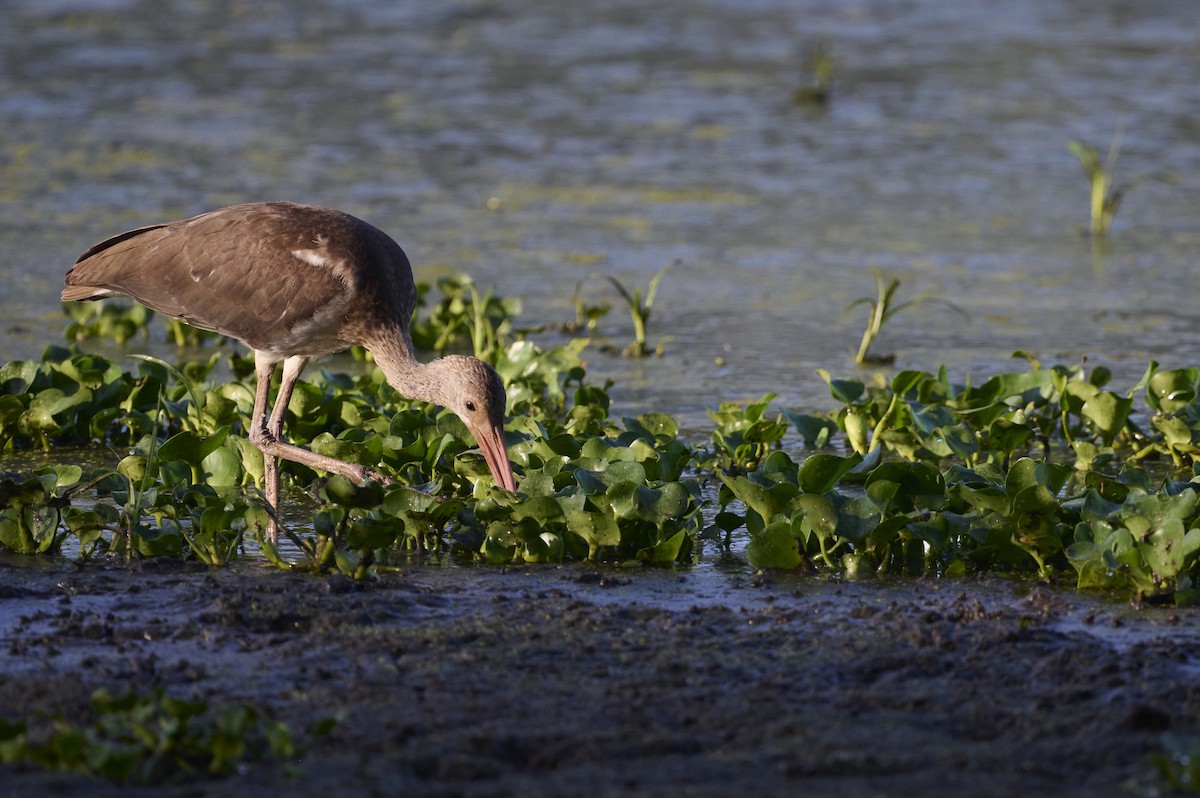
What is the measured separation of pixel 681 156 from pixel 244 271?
24.5 feet

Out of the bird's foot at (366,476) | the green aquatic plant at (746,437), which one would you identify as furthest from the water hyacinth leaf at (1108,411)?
the bird's foot at (366,476)

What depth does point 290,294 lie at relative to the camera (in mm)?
6402

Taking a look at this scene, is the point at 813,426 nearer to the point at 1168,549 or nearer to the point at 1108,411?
the point at 1108,411

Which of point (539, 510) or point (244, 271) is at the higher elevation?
point (244, 271)

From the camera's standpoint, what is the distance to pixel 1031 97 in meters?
15.6

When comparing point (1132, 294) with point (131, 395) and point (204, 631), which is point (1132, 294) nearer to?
point (131, 395)

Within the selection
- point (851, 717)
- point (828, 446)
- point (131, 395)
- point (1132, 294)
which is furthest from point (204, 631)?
point (1132, 294)

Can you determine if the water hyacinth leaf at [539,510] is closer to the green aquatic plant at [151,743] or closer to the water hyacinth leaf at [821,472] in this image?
the water hyacinth leaf at [821,472]

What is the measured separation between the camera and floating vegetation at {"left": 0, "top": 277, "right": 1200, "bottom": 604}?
5398mm

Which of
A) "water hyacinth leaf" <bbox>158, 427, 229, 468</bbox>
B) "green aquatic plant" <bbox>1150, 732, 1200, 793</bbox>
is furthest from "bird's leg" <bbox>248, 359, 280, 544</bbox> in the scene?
"green aquatic plant" <bbox>1150, 732, 1200, 793</bbox>

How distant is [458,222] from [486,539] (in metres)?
6.26

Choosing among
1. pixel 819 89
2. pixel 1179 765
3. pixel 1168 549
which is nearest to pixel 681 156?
pixel 819 89

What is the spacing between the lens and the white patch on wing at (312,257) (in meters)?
6.41

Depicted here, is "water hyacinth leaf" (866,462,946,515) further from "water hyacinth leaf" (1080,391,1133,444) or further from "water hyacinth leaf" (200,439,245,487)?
"water hyacinth leaf" (200,439,245,487)
